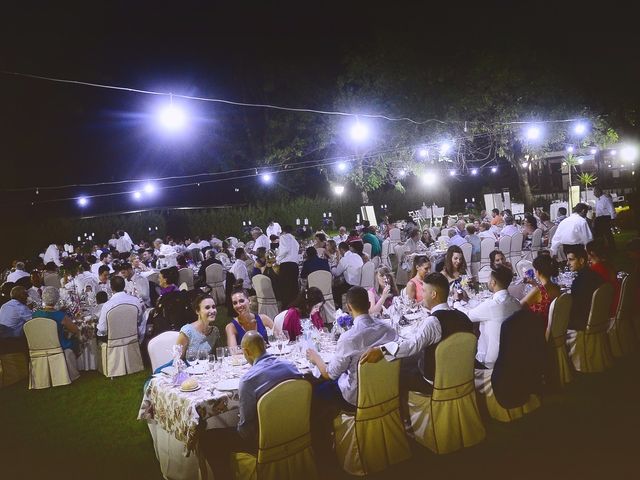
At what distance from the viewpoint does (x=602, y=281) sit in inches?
223

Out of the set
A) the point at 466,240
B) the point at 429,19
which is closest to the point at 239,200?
the point at 429,19

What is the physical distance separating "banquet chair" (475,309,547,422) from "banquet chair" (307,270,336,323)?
13.8ft

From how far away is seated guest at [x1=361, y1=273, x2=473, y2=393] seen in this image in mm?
3971

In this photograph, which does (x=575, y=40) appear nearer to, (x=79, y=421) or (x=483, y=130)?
(x=483, y=130)

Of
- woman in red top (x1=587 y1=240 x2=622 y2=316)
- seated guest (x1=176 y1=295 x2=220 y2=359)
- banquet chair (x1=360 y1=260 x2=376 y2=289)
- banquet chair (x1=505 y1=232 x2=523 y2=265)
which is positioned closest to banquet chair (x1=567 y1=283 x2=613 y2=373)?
woman in red top (x1=587 y1=240 x2=622 y2=316)

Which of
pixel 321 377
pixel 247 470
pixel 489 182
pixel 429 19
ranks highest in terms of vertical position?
pixel 429 19

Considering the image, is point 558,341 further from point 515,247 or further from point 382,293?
point 515,247

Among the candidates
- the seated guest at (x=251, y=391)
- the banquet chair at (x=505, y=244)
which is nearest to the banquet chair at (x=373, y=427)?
the seated guest at (x=251, y=391)

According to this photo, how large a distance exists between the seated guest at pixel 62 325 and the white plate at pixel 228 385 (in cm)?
388

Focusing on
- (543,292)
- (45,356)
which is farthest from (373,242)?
(45,356)

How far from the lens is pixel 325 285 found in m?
8.79

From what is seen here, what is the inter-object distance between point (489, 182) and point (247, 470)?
1415 inches

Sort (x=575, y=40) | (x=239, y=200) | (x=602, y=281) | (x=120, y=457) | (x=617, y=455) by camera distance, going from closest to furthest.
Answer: (x=617, y=455) → (x=120, y=457) → (x=602, y=281) → (x=575, y=40) → (x=239, y=200)

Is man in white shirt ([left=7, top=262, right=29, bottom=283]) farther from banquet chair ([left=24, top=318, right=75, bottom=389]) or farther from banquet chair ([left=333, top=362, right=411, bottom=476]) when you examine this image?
banquet chair ([left=333, top=362, right=411, bottom=476])
